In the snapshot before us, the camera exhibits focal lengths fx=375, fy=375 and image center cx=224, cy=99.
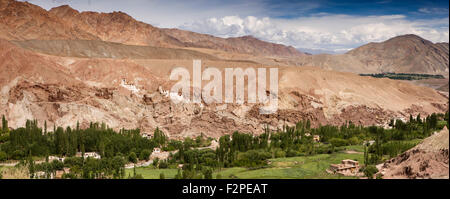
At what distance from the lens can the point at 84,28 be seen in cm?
10738

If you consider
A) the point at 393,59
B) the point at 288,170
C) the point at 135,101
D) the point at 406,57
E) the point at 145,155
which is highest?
the point at 406,57

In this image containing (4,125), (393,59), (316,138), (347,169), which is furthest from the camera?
(393,59)

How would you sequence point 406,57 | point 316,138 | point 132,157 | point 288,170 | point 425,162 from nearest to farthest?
point 425,162
point 288,170
point 132,157
point 316,138
point 406,57

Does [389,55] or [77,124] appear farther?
[389,55]

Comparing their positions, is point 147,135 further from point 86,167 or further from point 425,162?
point 425,162

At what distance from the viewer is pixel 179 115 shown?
137 ft

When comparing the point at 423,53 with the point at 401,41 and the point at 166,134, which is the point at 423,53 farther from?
the point at 166,134

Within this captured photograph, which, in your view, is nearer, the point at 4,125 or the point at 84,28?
the point at 4,125

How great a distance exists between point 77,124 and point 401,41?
644 feet

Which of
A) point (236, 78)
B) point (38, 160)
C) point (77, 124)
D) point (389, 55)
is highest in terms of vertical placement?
point (389, 55)

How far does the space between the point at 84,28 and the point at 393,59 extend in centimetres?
14474

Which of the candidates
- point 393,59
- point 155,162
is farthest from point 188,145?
point 393,59

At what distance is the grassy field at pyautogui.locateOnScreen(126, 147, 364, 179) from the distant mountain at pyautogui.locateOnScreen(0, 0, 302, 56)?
57626 millimetres
